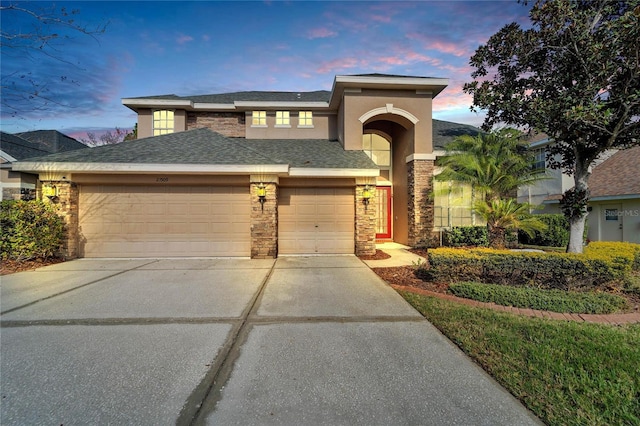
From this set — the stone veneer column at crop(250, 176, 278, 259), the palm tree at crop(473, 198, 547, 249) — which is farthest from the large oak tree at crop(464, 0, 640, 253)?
the stone veneer column at crop(250, 176, 278, 259)

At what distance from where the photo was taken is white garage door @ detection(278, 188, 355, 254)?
30.7 feet

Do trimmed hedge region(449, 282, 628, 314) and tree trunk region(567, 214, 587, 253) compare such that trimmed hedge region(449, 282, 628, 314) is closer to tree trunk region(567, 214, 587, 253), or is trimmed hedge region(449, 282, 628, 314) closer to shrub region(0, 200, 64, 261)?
tree trunk region(567, 214, 587, 253)

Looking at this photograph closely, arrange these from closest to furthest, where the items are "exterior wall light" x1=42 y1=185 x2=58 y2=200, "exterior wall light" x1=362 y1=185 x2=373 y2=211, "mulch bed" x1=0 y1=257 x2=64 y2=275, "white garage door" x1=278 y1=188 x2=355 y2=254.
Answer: "mulch bed" x1=0 y1=257 x2=64 y2=275 → "exterior wall light" x1=42 y1=185 x2=58 y2=200 → "exterior wall light" x1=362 y1=185 x2=373 y2=211 → "white garage door" x1=278 y1=188 x2=355 y2=254

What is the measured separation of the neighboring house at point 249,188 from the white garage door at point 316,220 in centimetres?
3

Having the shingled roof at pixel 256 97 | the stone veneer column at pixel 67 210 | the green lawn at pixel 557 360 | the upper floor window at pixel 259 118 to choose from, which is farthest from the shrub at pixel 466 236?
the stone veneer column at pixel 67 210

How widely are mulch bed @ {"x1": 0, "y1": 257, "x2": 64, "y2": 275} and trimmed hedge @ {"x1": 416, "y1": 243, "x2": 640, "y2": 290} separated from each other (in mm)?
10156

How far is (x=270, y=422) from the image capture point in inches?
81.2

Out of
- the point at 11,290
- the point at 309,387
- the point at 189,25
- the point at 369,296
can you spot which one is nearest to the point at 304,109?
the point at 189,25

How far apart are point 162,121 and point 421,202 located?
40.9 ft

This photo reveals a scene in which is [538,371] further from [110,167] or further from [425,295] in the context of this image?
[110,167]

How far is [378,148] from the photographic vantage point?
43.3 ft

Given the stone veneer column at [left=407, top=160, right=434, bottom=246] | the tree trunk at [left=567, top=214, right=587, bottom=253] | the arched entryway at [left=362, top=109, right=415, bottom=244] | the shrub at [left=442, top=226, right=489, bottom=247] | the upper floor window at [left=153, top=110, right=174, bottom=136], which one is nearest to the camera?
the tree trunk at [left=567, top=214, right=587, bottom=253]

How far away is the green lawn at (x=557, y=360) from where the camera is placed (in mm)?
2201

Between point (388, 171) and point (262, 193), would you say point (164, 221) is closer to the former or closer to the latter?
point (262, 193)
